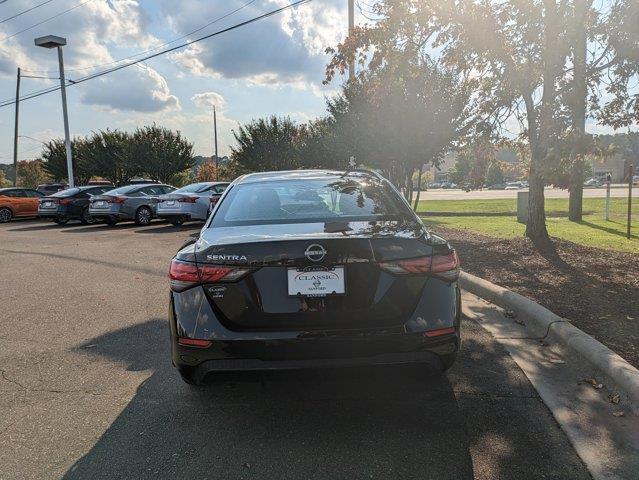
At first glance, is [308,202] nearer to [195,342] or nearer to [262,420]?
[195,342]

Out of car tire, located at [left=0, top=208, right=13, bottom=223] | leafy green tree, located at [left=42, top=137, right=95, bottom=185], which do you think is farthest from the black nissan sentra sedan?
leafy green tree, located at [left=42, top=137, right=95, bottom=185]

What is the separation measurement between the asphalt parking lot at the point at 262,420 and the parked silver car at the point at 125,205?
12.9 metres

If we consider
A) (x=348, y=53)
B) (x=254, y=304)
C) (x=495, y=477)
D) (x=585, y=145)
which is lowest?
(x=495, y=477)

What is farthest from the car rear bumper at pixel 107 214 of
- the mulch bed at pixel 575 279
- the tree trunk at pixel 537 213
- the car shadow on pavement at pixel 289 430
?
the car shadow on pavement at pixel 289 430

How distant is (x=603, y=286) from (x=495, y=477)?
451 centimetres

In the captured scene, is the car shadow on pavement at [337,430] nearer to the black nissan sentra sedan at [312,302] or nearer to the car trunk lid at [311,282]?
the black nissan sentra sedan at [312,302]

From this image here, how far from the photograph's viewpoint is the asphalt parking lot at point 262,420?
276 centimetres

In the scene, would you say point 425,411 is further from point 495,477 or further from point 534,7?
point 534,7

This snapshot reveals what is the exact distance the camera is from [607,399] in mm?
3482

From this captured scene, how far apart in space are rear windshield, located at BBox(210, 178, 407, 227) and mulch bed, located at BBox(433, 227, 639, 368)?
2239 millimetres

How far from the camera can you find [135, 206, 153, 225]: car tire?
17672 mm

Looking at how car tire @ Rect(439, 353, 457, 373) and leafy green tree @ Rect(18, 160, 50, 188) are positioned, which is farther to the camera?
leafy green tree @ Rect(18, 160, 50, 188)

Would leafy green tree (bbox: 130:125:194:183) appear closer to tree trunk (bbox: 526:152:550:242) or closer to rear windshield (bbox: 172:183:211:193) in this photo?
rear windshield (bbox: 172:183:211:193)

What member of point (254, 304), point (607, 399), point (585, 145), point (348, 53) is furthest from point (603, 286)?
point (348, 53)
